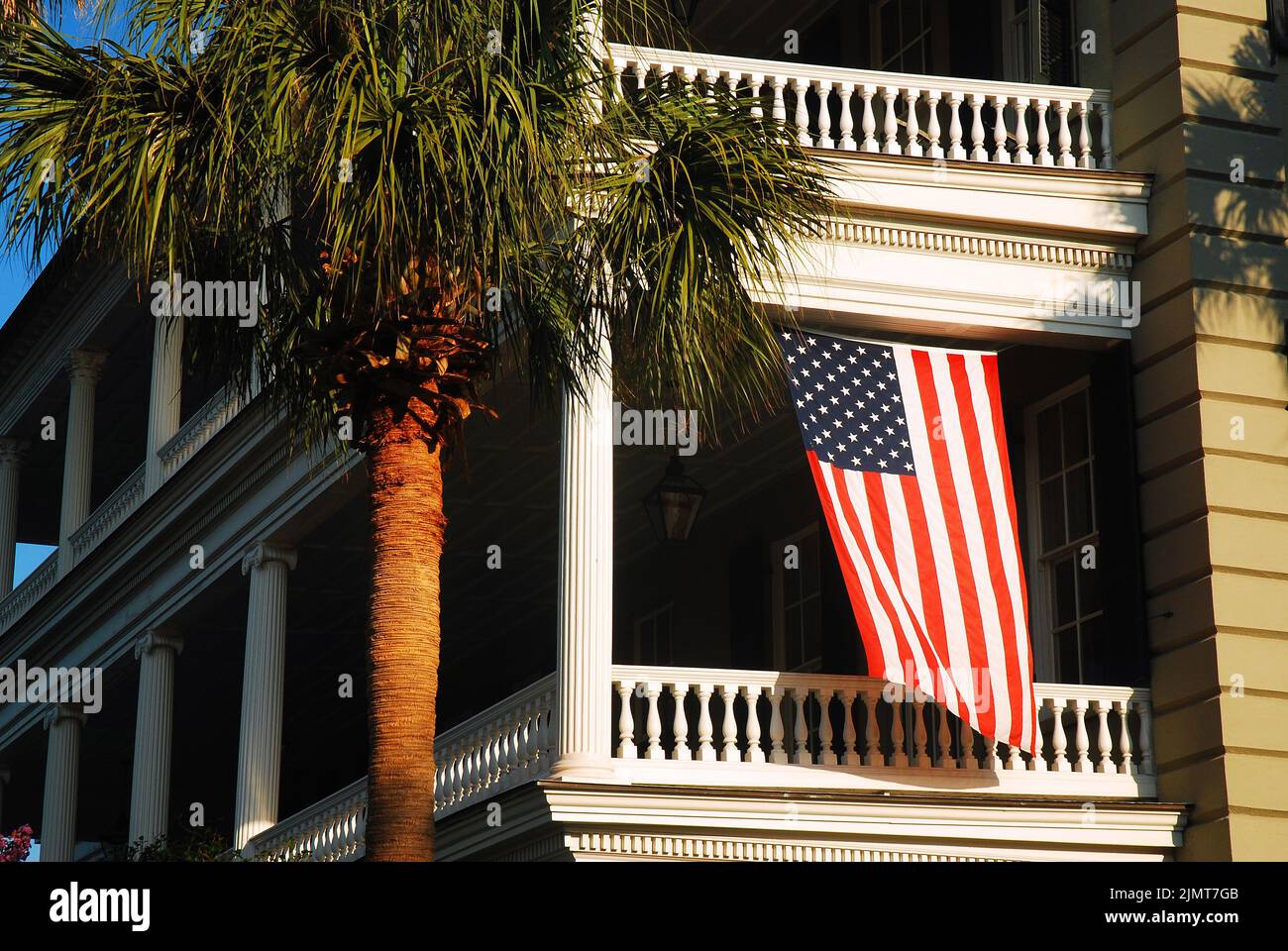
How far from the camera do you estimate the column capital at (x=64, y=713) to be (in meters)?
24.6

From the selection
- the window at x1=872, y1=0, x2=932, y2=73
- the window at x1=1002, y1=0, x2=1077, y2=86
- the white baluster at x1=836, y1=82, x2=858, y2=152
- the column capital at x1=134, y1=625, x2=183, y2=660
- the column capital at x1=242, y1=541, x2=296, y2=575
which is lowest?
the column capital at x1=134, y1=625, x2=183, y2=660

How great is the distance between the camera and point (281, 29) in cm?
1046

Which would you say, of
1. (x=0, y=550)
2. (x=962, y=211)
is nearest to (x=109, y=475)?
(x=0, y=550)

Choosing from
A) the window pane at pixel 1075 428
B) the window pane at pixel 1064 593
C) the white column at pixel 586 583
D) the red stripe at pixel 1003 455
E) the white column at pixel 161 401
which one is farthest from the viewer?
the white column at pixel 161 401

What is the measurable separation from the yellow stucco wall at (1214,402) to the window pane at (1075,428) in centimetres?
94

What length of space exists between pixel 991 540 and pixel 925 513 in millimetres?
501

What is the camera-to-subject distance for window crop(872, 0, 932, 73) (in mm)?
18031

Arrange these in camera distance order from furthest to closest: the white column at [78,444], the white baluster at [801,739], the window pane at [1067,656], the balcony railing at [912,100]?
the white column at [78,444], the window pane at [1067,656], the balcony railing at [912,100], the white baluster at [801,739]

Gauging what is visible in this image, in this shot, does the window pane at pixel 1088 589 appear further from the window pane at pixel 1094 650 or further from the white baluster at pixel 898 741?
the white baluster at pixel 898 741

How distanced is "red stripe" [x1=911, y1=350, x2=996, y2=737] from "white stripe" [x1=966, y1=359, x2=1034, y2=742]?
0.85 feet

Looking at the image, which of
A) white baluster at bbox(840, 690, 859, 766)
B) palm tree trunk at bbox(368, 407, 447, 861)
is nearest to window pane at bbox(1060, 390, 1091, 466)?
white baluster at bbox(840, 690, 859, 766)

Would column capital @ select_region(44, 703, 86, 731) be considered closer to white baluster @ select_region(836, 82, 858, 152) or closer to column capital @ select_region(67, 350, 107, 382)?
column capital @ select_region(67, 350, 107, 382)

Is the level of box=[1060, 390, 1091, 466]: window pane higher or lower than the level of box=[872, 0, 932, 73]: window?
lower

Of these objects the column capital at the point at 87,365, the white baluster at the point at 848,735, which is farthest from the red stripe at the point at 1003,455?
the column capital at the point at 87,365
